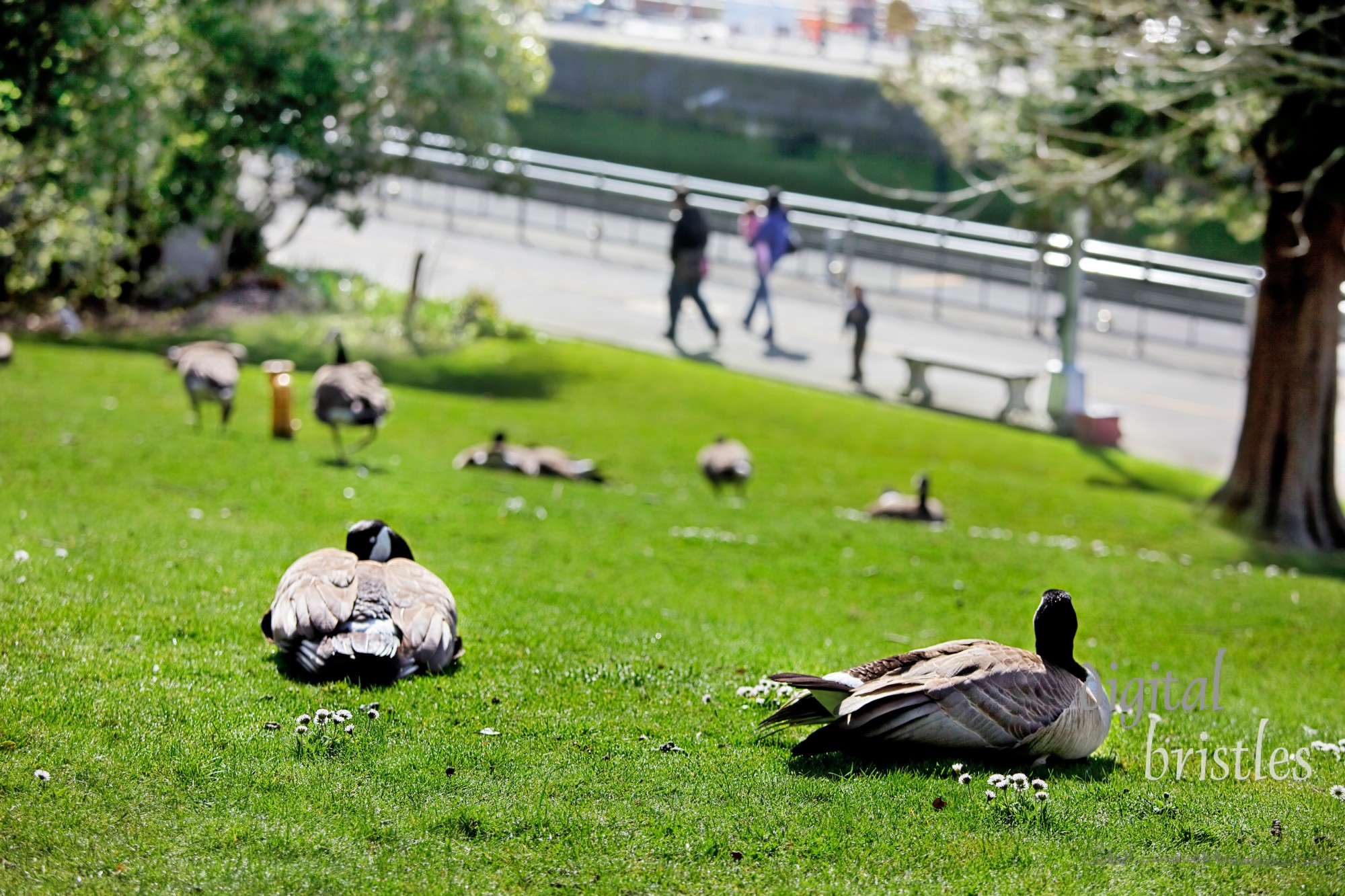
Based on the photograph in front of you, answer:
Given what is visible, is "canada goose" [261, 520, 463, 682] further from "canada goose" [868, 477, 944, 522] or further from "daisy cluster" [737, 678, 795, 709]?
"canada goose" [868, 477, 944, 522]

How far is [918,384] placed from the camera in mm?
27562

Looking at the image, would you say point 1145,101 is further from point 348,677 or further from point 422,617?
point 348,677

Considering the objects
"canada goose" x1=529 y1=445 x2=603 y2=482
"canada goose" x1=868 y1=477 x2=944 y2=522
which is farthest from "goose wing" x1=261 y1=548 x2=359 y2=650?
"canada goose" x1=868 y1=477 x2=944 y2=522

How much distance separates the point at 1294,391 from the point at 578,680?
14079 mm

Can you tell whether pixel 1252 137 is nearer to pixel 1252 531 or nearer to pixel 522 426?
pixel 1252 531

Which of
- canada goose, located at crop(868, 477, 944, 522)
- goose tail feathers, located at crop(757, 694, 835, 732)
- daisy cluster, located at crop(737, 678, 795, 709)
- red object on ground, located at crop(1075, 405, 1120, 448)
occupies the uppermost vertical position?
goose tail feathers, located at crop(757, 694, 835, 732)

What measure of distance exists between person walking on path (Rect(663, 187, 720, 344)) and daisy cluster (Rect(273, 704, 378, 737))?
22.3 metres

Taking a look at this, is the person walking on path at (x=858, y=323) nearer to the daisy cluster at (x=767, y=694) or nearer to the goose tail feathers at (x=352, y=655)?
the daisy cluster at (x=767, y=694)

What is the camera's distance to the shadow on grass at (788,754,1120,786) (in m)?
6.82

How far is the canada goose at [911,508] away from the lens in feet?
56.6

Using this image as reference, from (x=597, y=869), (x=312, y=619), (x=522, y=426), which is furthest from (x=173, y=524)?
(x=522, y=426)

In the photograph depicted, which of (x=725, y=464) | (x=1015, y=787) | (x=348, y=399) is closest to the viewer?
(x=1015, y=787)

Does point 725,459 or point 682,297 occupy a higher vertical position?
point 682,297

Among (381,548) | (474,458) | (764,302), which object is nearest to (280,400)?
(474,458)
